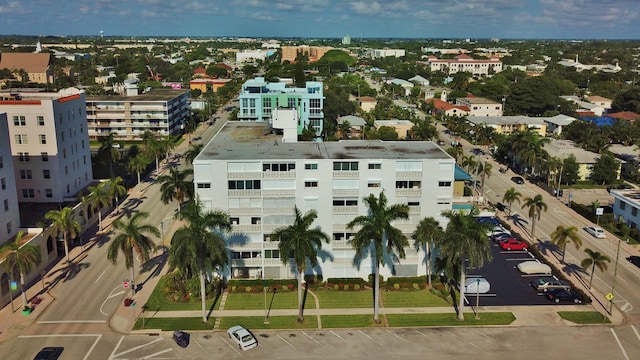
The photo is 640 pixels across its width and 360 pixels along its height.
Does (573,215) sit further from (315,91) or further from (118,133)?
(118,133)

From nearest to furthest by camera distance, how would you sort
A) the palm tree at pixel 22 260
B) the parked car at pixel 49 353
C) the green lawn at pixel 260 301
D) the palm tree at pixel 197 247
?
the parked car at pixel 49 353 < the palm tree at pixel 197 247 < the palm tree at pixel 22 260 < the green lawn at pixel 260 301

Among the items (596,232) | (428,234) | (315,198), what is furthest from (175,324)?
(596,232)

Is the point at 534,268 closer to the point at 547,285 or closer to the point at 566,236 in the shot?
the point at 547,285

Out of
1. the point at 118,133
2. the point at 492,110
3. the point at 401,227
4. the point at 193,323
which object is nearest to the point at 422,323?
the point at 401,227

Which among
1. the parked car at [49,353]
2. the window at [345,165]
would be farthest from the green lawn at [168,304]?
the window at [345,165]

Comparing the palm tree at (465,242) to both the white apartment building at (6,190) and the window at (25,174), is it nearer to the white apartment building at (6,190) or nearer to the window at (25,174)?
the white apartment building at (6,190)

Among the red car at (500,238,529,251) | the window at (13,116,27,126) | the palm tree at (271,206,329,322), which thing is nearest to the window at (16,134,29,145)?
the window at (13,116,27,126)
